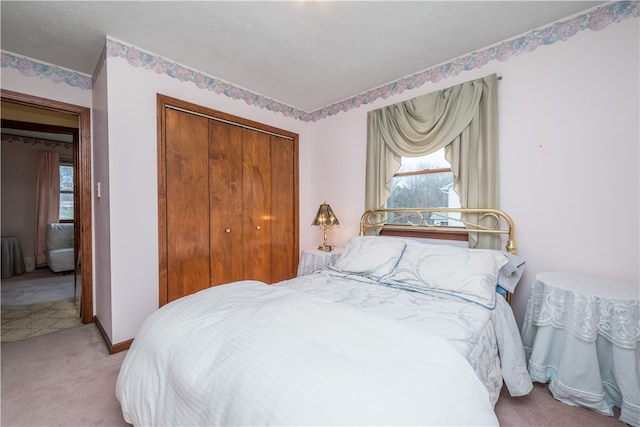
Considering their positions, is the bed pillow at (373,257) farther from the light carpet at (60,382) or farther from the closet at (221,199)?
the light carpet at (60,382)

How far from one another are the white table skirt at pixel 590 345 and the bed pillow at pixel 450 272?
1.10ft

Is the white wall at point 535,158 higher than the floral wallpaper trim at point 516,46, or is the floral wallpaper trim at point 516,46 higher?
the floral wallpaper trim at point 516,46

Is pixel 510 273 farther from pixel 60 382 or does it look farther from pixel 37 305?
pixel 37 305

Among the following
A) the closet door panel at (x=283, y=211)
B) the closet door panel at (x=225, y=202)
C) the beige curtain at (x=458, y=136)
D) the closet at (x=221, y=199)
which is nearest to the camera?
the beige curtain at (x=458, y=136)

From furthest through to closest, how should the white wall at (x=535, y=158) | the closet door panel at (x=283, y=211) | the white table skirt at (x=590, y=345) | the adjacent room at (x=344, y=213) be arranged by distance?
the closet door panel at (x=283, y=211) → the white wall at (x=535, y=158) → the white table skirt at (x=590, y=345) → the adjacent room at (x=344, y=213)

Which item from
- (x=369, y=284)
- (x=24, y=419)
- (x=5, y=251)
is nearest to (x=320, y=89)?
(x=369, y=284)

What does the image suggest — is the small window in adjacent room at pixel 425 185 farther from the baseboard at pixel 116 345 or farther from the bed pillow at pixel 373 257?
the baseboard at pixel 116 345

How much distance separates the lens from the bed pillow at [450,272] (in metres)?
1.67

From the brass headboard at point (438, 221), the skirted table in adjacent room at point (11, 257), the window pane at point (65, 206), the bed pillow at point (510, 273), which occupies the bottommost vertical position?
the skirted table in adjacent room at point (11, 257)

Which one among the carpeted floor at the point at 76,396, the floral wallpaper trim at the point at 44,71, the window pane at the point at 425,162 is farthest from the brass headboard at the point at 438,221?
the floral wallpaper trim at the point at 44,71

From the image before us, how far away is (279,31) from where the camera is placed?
207cm

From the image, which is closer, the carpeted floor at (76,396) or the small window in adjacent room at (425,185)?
the carpeted floor at (76,396)

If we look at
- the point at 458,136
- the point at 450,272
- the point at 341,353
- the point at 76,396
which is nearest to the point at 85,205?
the point at 76,396

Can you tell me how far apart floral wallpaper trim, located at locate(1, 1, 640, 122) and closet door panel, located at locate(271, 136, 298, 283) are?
59cm
